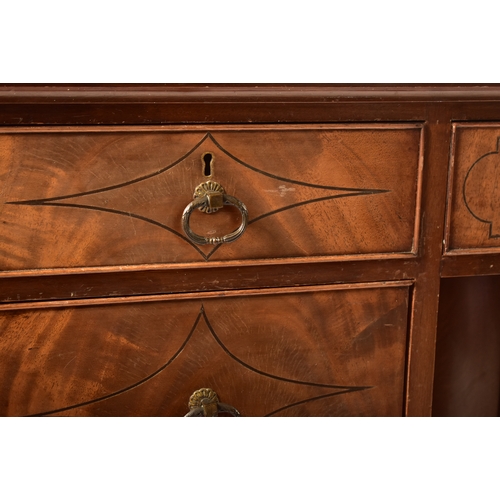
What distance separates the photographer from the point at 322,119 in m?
0.78

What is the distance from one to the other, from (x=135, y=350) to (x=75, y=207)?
8.5 inches

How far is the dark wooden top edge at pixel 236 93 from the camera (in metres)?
0.71

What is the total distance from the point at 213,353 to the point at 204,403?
0.07m

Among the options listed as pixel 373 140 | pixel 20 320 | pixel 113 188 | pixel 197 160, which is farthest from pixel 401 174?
pixel 20 320

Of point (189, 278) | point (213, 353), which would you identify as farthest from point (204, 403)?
point (189, 278)

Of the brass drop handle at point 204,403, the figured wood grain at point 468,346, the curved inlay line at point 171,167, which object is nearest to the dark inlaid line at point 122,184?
the curved inlay line at point 171,167

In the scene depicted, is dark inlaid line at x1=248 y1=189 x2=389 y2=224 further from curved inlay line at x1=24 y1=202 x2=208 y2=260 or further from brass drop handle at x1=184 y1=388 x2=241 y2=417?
brass drop handle at x1=184 y1=388 x2=241 y2=417

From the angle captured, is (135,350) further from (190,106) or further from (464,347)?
(464,347)

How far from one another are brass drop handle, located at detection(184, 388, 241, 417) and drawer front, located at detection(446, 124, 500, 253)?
0.40 m

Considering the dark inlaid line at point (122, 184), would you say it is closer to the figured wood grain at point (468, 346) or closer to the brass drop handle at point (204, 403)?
the brass drop handle at point (204, 403)

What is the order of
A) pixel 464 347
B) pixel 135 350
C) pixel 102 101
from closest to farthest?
pixel 102 101, pixel 135 350, pixel 464 347

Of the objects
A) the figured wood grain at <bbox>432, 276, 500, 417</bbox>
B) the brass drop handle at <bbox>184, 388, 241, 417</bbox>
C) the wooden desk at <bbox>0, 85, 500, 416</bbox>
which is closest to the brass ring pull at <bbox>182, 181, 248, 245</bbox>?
the wooden desk at <bbox>0, 85, 500, 416</bbox>

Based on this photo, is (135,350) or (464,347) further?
(464,347)

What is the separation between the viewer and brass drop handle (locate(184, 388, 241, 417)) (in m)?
0.85
